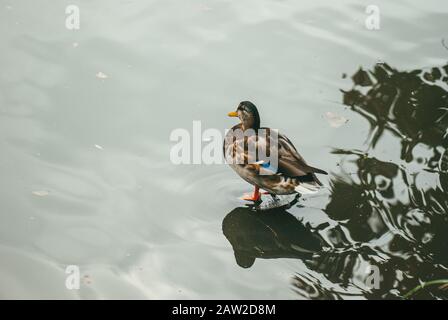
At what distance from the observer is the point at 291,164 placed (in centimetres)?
511

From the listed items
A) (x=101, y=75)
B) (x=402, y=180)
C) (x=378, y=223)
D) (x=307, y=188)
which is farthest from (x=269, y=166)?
(x=101, y=75)

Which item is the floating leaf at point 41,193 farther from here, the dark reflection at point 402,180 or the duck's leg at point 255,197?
the dark reflection at point 402,180

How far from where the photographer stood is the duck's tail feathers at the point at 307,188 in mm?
5074

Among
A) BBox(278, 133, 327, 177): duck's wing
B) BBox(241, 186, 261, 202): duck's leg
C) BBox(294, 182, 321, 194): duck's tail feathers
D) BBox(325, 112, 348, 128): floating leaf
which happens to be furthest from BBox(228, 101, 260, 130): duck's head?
BBox(325, 112, 348, 128): floating leaf

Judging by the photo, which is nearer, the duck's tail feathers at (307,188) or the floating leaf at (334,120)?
the duck's tail feathers at (307,188)

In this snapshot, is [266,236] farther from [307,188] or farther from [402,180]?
[402,180]

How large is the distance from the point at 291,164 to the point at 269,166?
0.55 ft

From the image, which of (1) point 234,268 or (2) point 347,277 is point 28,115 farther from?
(2) point 347,277

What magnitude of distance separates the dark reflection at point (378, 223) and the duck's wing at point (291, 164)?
1.36 feet

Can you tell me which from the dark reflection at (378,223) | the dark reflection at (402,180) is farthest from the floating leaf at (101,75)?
the dark reflection at (402,180)

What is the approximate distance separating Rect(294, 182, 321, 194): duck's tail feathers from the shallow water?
274 millimetres

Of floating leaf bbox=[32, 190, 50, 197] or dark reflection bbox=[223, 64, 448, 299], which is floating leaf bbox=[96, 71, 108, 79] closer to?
floating leaf bbox=[32, 190, 50, 197]

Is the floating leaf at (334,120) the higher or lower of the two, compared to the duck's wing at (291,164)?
higher

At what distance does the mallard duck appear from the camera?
5094 millimetres
